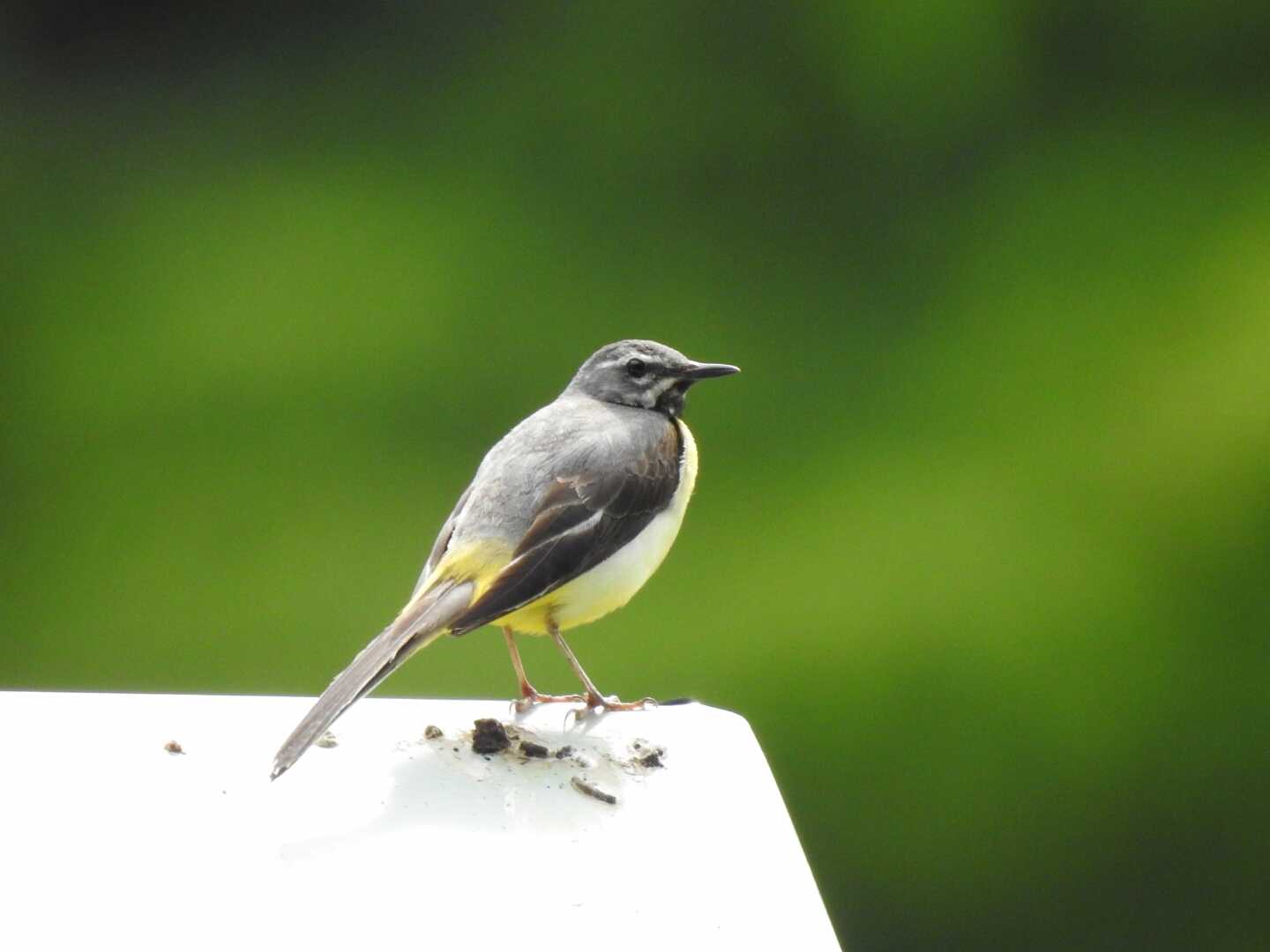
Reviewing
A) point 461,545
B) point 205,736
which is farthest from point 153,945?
point 461,545

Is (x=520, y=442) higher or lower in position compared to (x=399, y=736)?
higher

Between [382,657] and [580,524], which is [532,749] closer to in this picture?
[382,657]

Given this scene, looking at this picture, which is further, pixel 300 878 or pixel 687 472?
pixel 687 472

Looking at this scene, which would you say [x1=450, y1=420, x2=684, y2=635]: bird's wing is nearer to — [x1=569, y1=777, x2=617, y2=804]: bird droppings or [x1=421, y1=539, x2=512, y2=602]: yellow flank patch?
[x1=421, y1=539, x2=512, y2=602]: yellow flank patch

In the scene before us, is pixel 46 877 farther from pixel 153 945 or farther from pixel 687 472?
pixel 687 472

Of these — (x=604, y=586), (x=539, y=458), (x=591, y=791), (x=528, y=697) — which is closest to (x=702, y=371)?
(x=539, y=458)

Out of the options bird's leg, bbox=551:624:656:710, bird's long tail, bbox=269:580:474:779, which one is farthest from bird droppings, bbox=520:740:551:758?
bird's leg, bbox=551:624:656:710

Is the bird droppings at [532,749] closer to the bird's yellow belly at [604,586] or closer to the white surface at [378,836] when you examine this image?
the white surface at [378,836]
